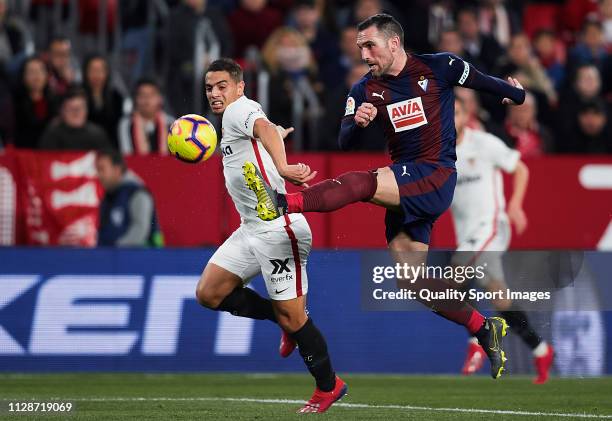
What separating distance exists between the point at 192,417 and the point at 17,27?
8.55 metres

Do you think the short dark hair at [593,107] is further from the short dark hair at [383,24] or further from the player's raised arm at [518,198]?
the short dark hair at [383,24]

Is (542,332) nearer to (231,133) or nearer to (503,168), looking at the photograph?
(503,168)

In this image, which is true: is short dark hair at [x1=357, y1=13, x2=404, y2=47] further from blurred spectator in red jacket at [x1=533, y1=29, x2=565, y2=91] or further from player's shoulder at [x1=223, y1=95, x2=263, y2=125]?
blurred spectator in red jacket at [x1=533, y1=29, x2=565, y2=91]

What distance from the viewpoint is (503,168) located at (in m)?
13.7

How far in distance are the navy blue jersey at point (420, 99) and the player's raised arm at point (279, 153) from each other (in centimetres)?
55

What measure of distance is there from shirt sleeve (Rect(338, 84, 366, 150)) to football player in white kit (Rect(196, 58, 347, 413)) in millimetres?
481

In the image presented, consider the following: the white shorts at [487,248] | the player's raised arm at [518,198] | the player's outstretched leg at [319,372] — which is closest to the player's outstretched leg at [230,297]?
the player's outstretched leg at [319,372]

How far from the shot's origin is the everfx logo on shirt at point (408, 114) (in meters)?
9.89

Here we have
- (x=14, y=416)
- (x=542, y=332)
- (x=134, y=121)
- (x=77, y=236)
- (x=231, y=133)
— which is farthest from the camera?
(x=134, y=121)

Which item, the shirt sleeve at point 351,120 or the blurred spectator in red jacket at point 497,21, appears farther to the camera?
the blurred spectator in red jacket at point 497,21

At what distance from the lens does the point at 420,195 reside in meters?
9.80

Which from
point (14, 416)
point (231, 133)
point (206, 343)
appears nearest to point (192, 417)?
point (14, 416)

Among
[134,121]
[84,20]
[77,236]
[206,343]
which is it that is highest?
[84,20]

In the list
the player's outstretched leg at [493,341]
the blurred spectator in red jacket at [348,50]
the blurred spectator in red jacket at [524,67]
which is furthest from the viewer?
the blurred spectator in red jacket at [524,67]
